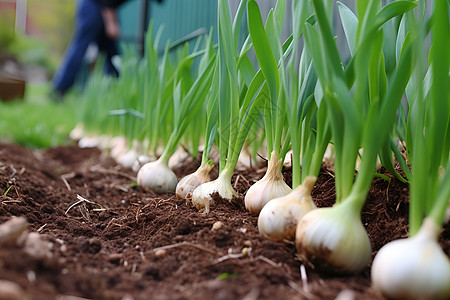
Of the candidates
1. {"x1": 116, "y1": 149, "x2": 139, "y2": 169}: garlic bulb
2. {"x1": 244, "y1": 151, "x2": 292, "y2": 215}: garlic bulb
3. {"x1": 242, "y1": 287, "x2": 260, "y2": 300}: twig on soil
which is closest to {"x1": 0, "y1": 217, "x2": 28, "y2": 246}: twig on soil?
{"x1": 242, "y1": 287, "x2": 260, "y2": 300}: twig on soil

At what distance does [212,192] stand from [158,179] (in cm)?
41

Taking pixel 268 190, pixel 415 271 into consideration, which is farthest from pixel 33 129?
pixel 415 271

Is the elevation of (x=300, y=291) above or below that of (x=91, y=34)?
above

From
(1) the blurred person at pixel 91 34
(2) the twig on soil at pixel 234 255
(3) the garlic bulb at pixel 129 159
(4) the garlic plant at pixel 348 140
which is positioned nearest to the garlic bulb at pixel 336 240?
(4) the garlic plant at pixel 348 140

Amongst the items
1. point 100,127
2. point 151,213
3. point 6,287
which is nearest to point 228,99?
point 151,213

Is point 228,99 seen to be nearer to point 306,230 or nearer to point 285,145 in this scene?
point 285,145

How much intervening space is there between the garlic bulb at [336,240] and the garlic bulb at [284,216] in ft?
0.24

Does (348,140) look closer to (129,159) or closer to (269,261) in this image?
(269,261)

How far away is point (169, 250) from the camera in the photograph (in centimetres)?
90

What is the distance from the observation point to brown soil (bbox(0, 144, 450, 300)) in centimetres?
70

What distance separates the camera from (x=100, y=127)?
314cm

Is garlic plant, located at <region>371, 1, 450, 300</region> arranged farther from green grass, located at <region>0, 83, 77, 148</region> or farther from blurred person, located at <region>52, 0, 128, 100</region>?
blurred person, located at <region>52, 0, 128, 100</region>

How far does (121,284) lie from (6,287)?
212 mm

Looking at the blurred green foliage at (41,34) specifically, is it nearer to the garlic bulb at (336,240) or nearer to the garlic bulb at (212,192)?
the garlic bulb at (212,192)
